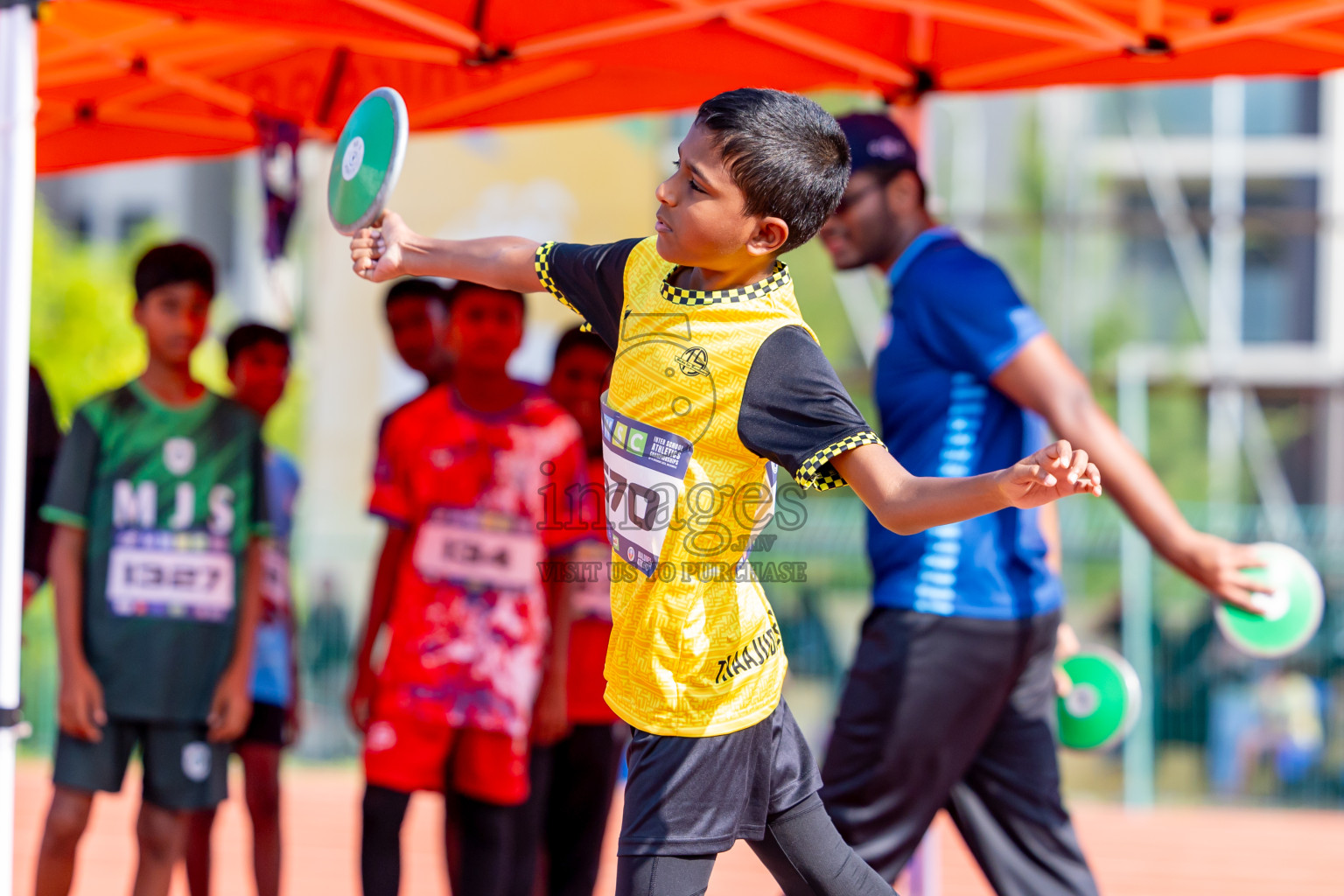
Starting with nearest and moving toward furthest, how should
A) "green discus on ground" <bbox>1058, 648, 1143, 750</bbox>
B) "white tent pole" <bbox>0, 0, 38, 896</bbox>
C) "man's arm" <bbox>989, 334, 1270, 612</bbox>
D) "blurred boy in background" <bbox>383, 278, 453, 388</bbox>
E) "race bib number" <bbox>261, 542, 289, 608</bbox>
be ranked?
1. "white tent pole" <bbox>0, 0, 38, 896</bbox>
2. "man's arm" <bbox>989, 334, 1270, 612</bbox>
3. "green discus on ground" <bbox>1058, 648, 1143, 750</bbox>
4. "race bib number" <bbox>261, 542, 289, 608</bbox>
5. "blurred boy in background" <bbox>383, 278, 453, 388</bbox>

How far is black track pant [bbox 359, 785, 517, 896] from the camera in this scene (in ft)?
10.8

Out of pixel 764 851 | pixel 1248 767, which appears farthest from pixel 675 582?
pixel 1248 767

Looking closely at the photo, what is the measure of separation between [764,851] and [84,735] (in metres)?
1.93

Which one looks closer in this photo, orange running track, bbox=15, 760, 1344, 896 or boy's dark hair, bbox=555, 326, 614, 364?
boy's dark hair, bbox=555, 326, 614, 364

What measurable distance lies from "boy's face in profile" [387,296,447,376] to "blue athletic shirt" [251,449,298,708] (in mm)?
528

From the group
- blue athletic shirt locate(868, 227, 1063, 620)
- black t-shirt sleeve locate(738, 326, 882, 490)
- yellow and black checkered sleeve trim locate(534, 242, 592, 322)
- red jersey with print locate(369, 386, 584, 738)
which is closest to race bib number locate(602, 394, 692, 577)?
black t-shirt sleeve locate(738, 326, 882, 490)

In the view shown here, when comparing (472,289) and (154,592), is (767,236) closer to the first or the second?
(472,289)

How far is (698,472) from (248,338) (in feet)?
8.88

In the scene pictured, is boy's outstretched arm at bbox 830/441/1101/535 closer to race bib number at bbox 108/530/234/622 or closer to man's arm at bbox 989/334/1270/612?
man's arm at bbox 989/334/1270/612

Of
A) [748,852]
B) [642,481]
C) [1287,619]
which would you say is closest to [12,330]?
[642,481]

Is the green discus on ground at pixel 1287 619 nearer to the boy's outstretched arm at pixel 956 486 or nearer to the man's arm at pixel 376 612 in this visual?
the boy's outstretched arm at pixel 956 486

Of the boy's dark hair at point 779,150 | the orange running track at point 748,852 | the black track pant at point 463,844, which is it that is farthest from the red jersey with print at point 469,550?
the orange running track at point 748,852

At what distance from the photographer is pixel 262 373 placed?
13.9 ft

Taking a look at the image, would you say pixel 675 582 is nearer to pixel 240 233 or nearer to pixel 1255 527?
pixel 1255 527
